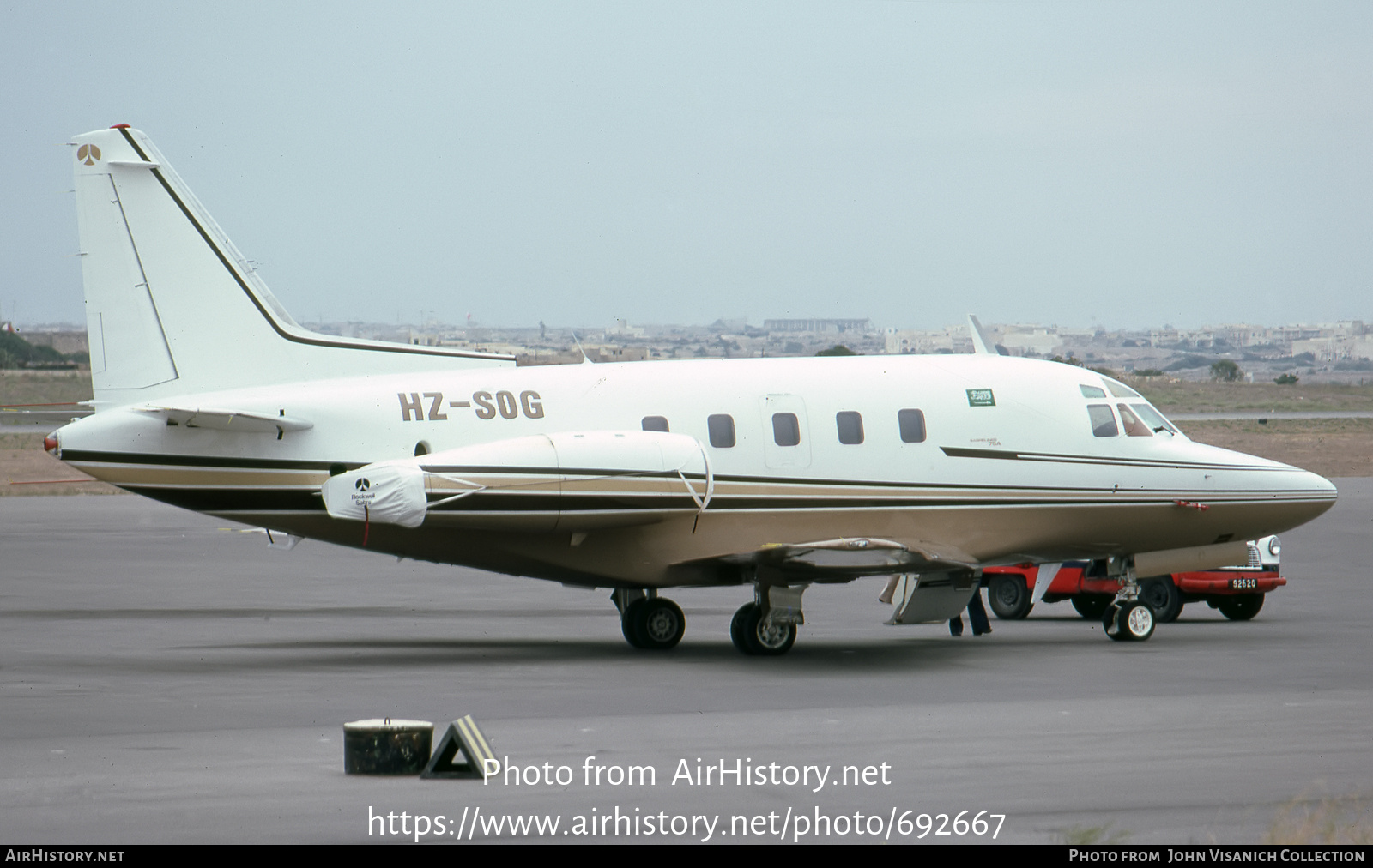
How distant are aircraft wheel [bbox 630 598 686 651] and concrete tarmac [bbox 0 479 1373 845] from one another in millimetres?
442

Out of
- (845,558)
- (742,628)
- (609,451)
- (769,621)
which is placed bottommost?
(742,628)

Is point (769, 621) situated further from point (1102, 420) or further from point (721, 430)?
point (1102, 420)

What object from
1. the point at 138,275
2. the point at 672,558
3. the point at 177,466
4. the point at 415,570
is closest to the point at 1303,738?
the point at 672,558

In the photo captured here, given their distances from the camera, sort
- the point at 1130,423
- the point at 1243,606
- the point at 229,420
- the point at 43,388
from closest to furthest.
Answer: the point at 229,420 < the point at 1130,423 < the point at 1243,606 < the point at 43,388

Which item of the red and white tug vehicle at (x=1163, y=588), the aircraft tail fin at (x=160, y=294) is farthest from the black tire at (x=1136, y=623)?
the aircraft tail fin at (x=160, y=294)

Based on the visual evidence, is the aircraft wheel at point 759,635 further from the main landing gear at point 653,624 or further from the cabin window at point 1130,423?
the cabin window at point 1130,423

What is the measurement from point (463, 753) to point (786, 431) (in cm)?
899

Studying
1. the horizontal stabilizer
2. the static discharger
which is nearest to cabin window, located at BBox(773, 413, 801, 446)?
the horizontal stabilizer

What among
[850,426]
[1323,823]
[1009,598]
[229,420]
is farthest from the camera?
[1009,598]

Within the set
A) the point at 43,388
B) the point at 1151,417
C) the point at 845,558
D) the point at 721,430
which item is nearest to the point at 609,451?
the point at 721,430

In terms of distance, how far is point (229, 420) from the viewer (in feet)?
59.7

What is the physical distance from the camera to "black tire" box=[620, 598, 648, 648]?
2034 centimetres

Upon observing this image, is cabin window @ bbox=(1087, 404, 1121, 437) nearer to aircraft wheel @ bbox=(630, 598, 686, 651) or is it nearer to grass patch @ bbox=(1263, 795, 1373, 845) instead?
aircraft wheel @ bbox=(630, 598, 686, 651)

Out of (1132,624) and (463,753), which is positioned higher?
(463,753)
